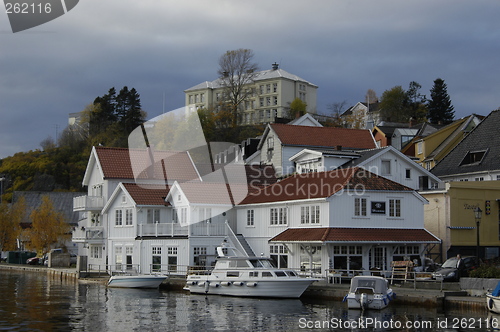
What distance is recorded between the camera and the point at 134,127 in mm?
124000

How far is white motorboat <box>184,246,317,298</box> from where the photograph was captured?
4028cm

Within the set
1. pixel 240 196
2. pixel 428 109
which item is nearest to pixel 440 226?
pixel 240 196

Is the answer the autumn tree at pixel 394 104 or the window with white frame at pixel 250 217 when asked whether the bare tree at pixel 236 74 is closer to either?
the autumn tree at pixel 394 104

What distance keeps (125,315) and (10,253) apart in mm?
51914

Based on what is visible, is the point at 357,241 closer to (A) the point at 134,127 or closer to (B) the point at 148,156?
(B) the point at 148,156

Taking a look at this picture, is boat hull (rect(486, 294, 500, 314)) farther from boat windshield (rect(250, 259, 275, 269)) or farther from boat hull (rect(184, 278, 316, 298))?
boat windshield (rect(250, 259, 275, 269))

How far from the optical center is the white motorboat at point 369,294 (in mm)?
34781

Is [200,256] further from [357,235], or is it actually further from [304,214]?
[357,235]

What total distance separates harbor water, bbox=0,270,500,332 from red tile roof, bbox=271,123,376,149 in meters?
27.4

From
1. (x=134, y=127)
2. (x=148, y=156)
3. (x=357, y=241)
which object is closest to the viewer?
(x=357, y=241)

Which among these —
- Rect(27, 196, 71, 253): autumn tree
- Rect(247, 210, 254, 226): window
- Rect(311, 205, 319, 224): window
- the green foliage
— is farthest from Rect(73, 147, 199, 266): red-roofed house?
the green foliage

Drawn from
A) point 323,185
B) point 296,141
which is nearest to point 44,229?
point 296,141

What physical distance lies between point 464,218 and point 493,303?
21.1 metres

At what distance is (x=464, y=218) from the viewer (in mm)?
51969
